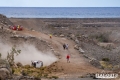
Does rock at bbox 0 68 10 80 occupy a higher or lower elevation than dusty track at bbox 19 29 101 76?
lower

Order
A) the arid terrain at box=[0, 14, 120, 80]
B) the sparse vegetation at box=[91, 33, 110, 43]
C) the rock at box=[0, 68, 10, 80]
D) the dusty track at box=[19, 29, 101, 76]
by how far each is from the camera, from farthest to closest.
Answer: the sparse vegetation at box=[91, 33, 110, 43]
the arid terrain at box=[0, 14, 120, 80]
the dusty track at box=[19, 29, 101, 76]
the rock at box=[0, 68, 10, 80]

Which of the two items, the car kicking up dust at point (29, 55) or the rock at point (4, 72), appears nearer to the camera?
the rock at point (4, 72)

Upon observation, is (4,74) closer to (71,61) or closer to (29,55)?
(29,55)

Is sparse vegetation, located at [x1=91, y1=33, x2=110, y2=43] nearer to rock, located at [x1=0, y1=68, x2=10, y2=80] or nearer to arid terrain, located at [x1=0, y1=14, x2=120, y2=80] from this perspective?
arid terrain, located at [x1=0, y1=14, x2=120, y2=80]

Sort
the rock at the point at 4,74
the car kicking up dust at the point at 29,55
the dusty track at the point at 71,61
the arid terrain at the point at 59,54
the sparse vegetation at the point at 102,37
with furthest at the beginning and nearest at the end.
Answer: the sparse vegetation at the point at 102,37 < the car kicking up dust at the point at 29,55 < the arid terrain at the point at 59,54 < the dusty track at the point at 71,61 < the rock at the point at 4,74

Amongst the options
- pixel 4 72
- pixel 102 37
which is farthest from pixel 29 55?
pixel 102 37

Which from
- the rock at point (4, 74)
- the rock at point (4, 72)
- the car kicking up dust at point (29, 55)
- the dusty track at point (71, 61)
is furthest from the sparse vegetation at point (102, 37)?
the rock at point (4, 74)

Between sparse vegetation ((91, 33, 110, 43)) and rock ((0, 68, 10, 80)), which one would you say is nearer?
rock ((0, 68, 10, 80))

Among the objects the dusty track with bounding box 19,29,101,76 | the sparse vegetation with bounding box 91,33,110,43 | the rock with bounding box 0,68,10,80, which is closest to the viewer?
the rock with bounding box 0,68,10,80

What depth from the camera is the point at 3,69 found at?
92.8 feet

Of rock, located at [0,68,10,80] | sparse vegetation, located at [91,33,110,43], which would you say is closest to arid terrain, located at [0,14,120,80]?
rock, located at [0,68,10,80]

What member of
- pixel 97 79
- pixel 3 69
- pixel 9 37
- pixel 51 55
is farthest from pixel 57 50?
pixel 3 69

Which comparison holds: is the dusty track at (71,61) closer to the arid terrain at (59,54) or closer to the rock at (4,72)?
A: the arid terrain at (59,54)

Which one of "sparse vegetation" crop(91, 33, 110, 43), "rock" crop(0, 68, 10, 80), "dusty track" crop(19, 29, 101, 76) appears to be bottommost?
"rock" crop(0, 68, 10, 80)
